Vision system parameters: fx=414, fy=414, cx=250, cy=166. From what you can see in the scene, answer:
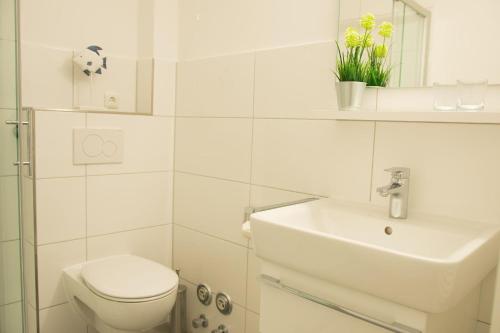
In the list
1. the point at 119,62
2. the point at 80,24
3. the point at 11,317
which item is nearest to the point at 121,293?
the point at 11,317

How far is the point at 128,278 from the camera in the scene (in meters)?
1.63

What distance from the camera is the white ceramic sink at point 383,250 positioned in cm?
81

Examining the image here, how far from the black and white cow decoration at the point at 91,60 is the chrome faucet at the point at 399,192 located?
4.60 feet

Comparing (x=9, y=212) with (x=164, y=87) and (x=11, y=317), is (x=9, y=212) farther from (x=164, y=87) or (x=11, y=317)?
(x=164, y=87)

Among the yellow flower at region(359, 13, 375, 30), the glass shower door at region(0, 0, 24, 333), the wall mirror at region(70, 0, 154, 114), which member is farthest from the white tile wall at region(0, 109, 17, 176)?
the yellow flower at region(359, 13, 375, 30)

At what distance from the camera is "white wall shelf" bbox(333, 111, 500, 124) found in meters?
0.97

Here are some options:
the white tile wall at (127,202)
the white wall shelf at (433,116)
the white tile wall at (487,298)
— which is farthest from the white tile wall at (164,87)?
the white tile wall at (487,298)

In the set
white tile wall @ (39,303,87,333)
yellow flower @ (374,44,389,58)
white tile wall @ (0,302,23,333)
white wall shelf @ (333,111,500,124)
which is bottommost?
white tile wall @ (39,303,87,333)

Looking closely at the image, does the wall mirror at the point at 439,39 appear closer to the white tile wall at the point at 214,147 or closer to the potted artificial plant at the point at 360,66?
the potted artificial plant at the point at 360,66

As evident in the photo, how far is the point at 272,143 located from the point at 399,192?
1.90 feet

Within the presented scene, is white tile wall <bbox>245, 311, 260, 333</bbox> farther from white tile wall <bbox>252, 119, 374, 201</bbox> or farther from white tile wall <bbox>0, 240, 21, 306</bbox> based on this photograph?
white tile wall <bbox>0, 240, 21, 306</bbox>

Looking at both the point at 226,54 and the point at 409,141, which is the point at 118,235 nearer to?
the point at 226,54

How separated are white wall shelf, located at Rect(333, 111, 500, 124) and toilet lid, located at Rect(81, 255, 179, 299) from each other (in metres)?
0.94

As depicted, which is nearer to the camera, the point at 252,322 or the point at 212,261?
the point at 252,322
